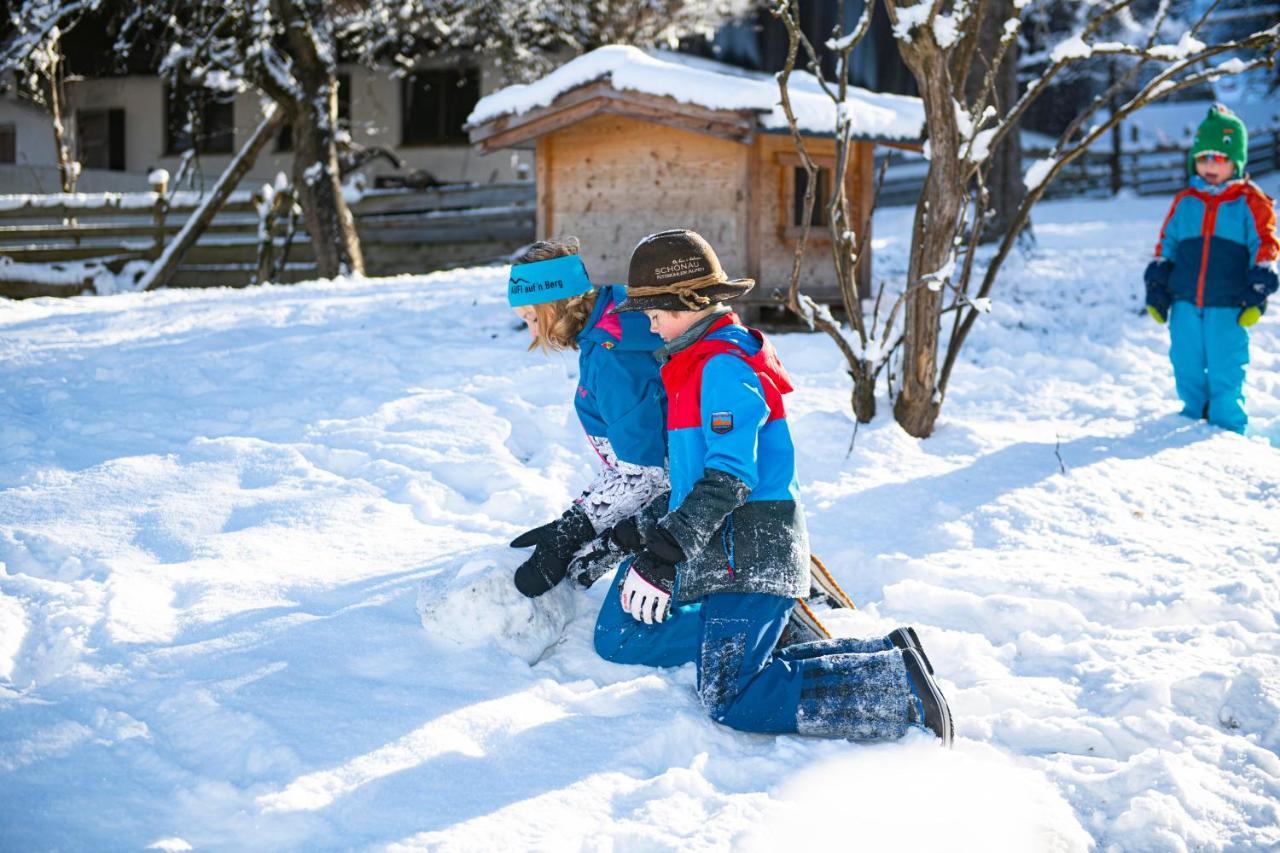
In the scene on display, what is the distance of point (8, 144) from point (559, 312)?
78.9 ft

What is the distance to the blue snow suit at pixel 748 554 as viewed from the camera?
2.69m

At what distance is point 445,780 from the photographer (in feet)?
8.16

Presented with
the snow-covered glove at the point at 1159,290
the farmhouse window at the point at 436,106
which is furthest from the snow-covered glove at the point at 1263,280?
the farmhouse window at the point at 436,106

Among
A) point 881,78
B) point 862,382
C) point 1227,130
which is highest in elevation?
point 881,78

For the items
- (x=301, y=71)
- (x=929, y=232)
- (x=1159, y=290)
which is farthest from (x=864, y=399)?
(x=301, y=71)

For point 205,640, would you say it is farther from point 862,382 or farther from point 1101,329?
point 1101,329

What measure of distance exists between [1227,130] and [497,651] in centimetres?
510

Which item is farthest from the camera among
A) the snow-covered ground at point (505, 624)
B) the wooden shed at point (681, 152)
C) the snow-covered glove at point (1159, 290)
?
the wooden shed at point (681, 152)

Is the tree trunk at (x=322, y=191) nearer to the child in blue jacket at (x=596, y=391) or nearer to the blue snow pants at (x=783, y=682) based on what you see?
the child in blue jacket at (x=596, y=391)

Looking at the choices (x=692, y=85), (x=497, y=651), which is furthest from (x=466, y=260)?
(x=497, y=651)

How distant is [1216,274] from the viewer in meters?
5.95

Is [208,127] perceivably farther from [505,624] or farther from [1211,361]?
[505,624]

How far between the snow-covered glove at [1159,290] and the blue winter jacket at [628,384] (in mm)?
4153

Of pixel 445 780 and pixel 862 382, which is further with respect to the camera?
pixel 862 382
